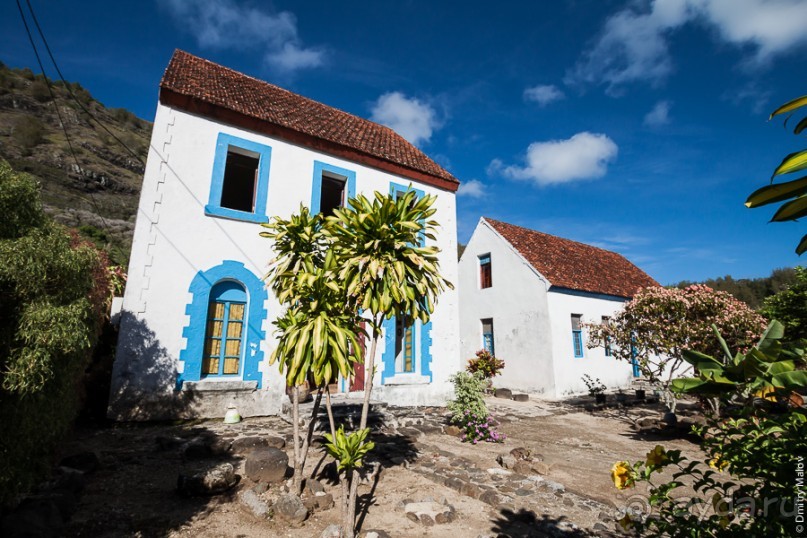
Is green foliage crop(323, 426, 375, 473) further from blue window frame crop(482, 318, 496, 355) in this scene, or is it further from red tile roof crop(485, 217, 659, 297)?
blue window frame crop(482, 318, 496, 355)

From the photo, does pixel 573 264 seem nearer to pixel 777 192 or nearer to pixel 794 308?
pixel 794 308

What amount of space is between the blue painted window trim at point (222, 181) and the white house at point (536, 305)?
11.5 meters

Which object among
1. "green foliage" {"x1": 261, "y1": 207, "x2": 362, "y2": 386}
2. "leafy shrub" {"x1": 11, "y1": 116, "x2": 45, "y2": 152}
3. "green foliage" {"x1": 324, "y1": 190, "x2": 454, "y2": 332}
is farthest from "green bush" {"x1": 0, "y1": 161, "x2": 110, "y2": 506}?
"leafy shrub" {"x1": 11, "y1": 116, "x2": 45, "y2": 152}

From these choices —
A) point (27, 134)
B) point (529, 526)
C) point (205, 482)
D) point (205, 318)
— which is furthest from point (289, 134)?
point (27, 134)

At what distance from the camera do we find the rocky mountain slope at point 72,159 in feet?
112

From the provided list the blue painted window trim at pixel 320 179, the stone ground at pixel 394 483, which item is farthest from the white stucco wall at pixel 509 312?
the blue painted window trim at pixel 320 179

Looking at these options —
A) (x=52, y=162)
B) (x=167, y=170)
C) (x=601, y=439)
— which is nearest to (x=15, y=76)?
(x=52, y=162)

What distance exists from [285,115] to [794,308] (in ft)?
62.0

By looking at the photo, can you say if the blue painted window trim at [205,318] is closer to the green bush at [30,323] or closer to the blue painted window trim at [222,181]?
the blue painted window trim at [222,181]

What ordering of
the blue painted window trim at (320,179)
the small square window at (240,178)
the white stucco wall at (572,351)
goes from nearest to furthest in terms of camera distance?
the small square window at (240,178), the blue painted window trim at (320,179), the white stucco wall at (572,351)

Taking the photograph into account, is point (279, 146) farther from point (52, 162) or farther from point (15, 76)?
point (15, 76)

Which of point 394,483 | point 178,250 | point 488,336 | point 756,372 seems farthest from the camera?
point 488,336

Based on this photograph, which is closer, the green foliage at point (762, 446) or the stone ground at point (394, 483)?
the green foliage at point (762, 446)

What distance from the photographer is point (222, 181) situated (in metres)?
9.47
